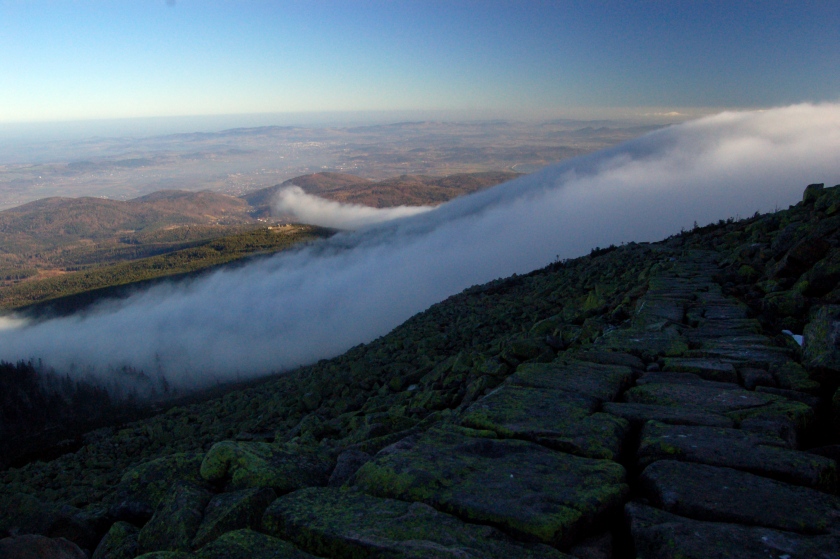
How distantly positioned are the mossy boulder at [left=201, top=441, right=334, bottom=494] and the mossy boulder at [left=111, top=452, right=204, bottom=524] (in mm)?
280

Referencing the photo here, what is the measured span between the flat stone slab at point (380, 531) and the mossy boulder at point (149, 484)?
1894mm

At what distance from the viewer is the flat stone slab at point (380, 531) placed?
3266 mm

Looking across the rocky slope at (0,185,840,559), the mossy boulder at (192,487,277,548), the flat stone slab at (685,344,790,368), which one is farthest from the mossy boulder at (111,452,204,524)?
the flat stone slab at (685,344,790,368)

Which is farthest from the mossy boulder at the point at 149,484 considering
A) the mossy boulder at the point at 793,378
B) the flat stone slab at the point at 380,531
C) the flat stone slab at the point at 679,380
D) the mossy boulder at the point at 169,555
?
the mossy boulder at the point at 793,378

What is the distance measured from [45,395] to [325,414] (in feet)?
230

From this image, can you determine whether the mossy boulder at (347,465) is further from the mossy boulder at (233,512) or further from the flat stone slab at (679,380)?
the flat stone slab at (679,380)

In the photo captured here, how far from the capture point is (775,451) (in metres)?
4.27

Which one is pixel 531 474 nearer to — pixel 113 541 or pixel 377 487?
pixel 377 487

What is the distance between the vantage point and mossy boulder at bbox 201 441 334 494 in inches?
189

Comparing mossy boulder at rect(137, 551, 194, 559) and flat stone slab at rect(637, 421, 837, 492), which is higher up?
flat stone slab at rect(637, 421, 837, 492)

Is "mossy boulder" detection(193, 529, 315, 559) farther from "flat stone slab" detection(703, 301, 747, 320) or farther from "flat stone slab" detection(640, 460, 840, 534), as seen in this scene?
"flat stone slab" detection(703, 301, 747, 320)

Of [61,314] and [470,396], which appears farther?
[61,314]

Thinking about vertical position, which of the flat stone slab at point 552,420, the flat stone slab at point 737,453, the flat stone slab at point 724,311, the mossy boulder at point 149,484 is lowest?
the mossy boulder at point 149,484

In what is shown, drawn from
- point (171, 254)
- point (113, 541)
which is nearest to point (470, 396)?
point (113, 541)
